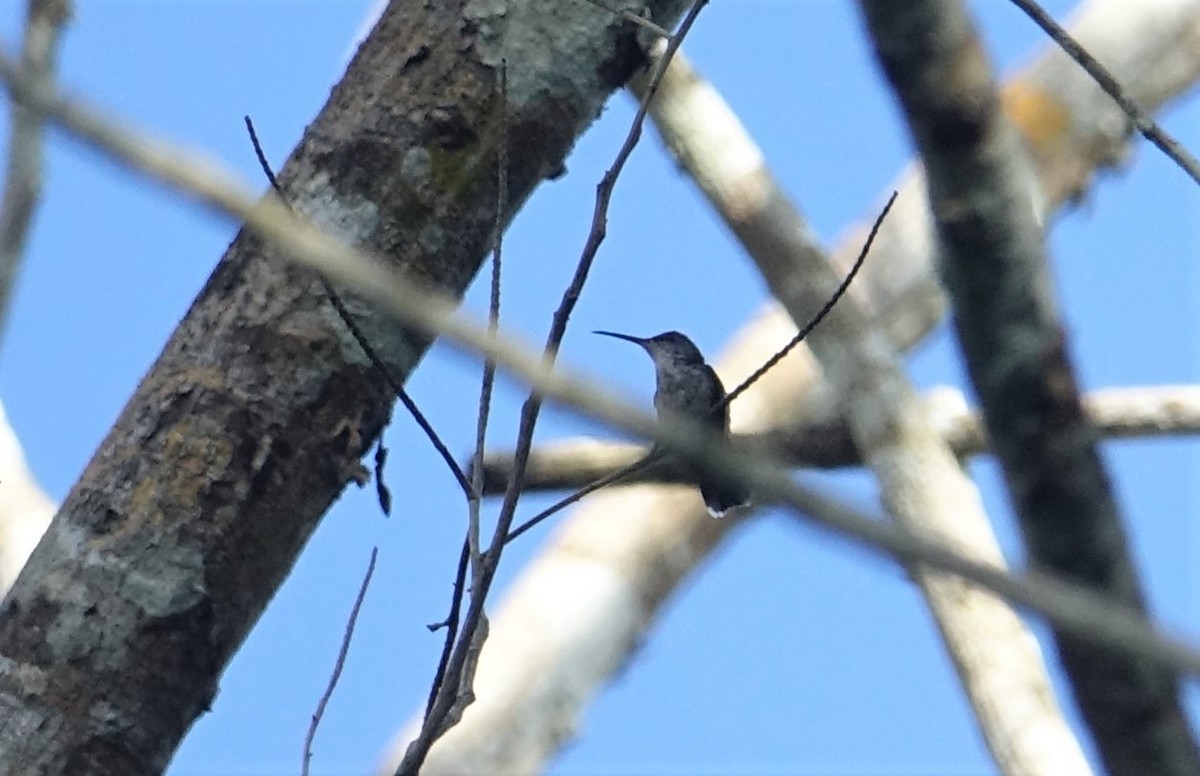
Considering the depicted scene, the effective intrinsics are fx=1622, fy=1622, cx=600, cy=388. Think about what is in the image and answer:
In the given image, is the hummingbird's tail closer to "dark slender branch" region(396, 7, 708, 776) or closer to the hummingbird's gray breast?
the hummingbird's gray breast

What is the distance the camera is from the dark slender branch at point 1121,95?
132cm

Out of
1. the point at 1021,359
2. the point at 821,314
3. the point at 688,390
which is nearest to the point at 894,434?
the point at 821,314

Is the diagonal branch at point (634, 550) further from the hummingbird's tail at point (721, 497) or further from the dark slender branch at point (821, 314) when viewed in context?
the dark slender branch at point (821, 314)

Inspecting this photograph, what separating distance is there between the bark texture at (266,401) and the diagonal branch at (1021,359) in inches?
57.7

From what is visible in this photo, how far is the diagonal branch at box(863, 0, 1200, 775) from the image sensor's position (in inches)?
33.5

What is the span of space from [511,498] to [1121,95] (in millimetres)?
745

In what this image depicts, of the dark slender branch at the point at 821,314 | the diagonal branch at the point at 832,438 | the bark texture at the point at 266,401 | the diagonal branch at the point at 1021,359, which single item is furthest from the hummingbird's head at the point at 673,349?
the diagonal branch at the point at 1021,359

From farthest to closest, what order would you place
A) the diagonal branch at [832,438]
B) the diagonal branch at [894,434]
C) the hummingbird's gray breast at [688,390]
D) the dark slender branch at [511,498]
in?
the hummingbird's gray breast at [688,390]
the diagonal branch at [832,438]
the diagonal branch at [894,434]
the dark slender branch at [511,498]

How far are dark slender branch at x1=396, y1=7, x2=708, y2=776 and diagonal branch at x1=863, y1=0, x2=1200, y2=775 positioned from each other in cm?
85

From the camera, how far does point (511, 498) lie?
5.73ft

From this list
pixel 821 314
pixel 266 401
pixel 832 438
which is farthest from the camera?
pixel 832 438

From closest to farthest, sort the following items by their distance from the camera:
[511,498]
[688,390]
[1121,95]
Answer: [1121,95], [511,498], [688,390]

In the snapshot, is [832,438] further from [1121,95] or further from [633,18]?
[1121,95]

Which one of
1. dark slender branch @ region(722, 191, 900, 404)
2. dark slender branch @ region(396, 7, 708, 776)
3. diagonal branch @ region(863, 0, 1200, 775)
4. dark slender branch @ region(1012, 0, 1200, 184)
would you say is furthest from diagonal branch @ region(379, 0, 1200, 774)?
diagonal branch @ region(863, 0, 1200, 775)
